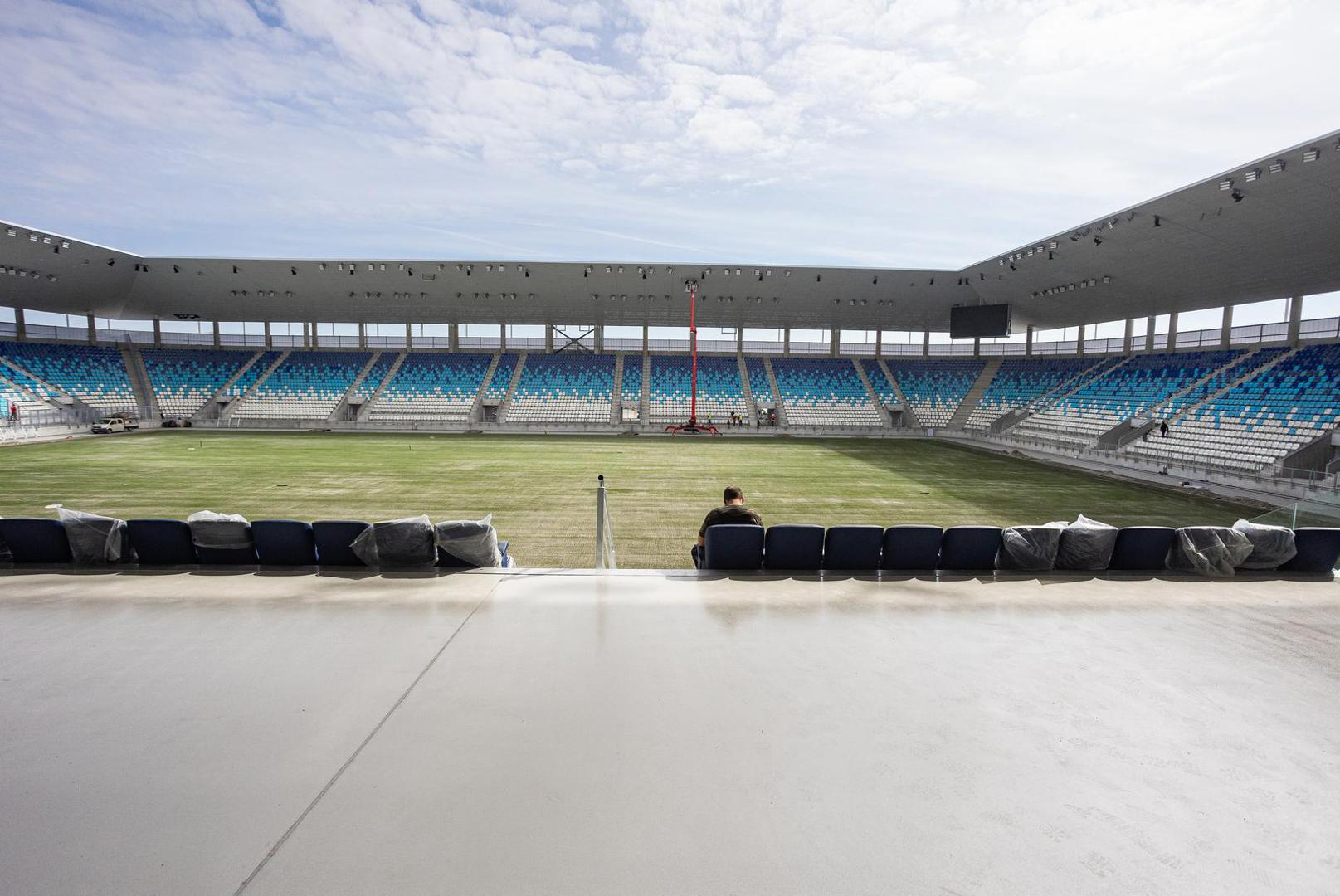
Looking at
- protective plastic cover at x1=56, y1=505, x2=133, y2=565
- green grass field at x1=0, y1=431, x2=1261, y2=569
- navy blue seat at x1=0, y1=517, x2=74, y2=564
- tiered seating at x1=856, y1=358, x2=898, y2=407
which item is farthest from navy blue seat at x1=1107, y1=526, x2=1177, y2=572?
tiered seating at x1=856, y1=358, x2=898, y2=407

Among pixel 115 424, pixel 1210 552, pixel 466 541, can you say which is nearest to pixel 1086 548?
pixel 1210 552

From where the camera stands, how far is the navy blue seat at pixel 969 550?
867 centimetres

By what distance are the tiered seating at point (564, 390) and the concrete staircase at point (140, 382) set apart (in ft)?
83.7

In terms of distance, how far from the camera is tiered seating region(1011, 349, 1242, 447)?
32.9m

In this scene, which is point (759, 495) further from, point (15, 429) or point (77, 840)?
point (15, 429)

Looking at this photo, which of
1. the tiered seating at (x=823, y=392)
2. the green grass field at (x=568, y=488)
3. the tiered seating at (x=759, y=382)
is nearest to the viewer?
the green grass field at (x=568, y=488)

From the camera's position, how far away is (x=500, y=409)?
4719 centimetres

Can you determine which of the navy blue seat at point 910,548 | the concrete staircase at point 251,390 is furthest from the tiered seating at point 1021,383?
the concrete staircase at point 251,390

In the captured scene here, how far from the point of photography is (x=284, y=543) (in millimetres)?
8547

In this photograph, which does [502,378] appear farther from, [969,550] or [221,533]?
[969,550]

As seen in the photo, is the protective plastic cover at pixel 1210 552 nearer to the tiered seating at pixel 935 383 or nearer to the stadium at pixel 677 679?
the stadium at pixel 677 679

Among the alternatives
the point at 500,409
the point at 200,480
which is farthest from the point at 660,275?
the point at 200,480

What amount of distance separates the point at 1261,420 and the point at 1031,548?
27.0 m

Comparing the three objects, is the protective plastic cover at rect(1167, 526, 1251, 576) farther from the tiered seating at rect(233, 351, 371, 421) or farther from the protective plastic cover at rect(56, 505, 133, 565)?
the tiered seating at rect(233, 351, 371, 421)
